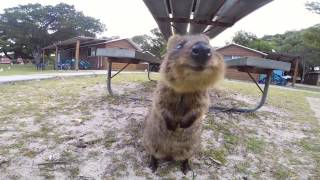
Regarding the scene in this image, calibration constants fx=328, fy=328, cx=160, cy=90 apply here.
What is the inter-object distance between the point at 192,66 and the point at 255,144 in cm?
204

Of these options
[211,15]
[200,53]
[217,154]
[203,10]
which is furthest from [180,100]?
[211,15]

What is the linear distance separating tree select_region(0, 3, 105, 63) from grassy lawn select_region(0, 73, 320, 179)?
34.0 m

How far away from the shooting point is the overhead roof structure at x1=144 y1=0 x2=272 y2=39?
3.80 meters

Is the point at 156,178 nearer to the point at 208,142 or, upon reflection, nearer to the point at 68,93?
the point at 208,142

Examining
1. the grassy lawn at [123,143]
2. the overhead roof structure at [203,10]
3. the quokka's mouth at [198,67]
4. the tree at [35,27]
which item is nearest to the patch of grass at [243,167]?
the grassy lawn at [123,143]

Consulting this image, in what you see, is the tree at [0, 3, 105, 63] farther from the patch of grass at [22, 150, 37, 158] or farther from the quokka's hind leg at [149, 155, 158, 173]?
the quokka's hind leg at [149, 155, 158, 173]

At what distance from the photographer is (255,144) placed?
3838 mm

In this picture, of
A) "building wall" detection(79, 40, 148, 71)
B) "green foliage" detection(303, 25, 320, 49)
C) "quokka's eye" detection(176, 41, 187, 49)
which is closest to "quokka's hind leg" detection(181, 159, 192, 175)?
"quokka's eye" detection(176, 41, 187, 49)

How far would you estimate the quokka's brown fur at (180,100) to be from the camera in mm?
2260

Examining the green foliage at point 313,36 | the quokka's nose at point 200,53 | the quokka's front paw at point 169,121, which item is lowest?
the quokka's front paw at point 169,121

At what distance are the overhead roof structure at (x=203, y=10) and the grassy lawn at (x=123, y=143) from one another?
4.51 feet

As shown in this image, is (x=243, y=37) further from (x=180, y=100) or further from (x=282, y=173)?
(x=180, y=100)

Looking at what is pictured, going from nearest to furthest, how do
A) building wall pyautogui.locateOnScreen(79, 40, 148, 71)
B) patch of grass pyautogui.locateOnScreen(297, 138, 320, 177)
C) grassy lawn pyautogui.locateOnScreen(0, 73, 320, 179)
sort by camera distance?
grassy lawn pyautogui.locateOnScreen(0, 73, 320, 179)
patch of grass pyautogui.locateOnScreen(297, 138, 320, 177)
building wall pyautogui.locateOnScreen(79, 40, 148, 71)

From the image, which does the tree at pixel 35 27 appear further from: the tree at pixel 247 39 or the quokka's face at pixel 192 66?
the quokka's face at pixel 192 66
